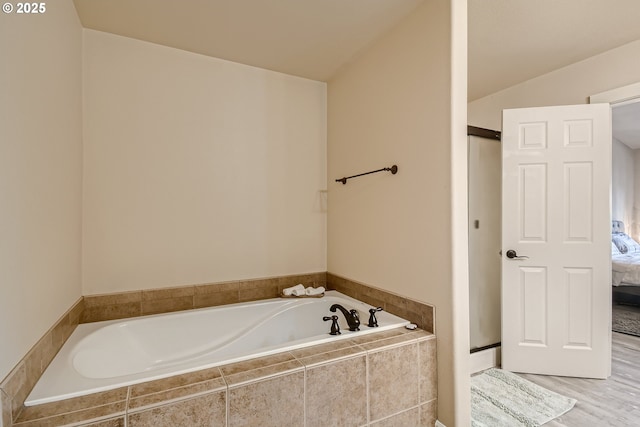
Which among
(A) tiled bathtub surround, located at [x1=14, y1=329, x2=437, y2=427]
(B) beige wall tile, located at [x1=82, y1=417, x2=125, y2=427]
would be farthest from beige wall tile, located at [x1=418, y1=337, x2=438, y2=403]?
(B) beige wall tile, located at [x1=82, y1=417, x2=125, y2=427]

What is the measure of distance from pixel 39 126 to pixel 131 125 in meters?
0.85

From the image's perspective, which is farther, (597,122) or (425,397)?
(597,122)

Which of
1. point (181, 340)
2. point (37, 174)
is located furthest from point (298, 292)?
point (37, 174)

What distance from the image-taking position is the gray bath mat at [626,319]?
3.27 m

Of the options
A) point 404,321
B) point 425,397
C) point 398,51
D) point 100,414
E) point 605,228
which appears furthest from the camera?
point 605,228

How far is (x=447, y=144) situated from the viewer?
160 cm

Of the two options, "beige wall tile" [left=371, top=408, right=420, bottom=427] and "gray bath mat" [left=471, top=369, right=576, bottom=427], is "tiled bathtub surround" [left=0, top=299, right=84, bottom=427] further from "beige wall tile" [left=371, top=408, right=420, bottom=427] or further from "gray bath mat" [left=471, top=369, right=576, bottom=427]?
"gray bath mat" [left=471, top=369, right=576, bottom=427]

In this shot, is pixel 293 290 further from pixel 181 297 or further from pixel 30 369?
pixel 30 369

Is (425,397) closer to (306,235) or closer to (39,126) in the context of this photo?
(306,235)

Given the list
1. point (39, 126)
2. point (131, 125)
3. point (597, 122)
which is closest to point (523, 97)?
point (597, 122)

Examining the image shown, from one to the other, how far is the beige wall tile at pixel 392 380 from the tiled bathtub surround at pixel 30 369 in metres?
1.30

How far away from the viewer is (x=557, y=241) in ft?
7.86

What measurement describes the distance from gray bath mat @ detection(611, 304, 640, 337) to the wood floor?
0.76 m

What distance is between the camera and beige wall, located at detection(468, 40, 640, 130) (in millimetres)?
2380
